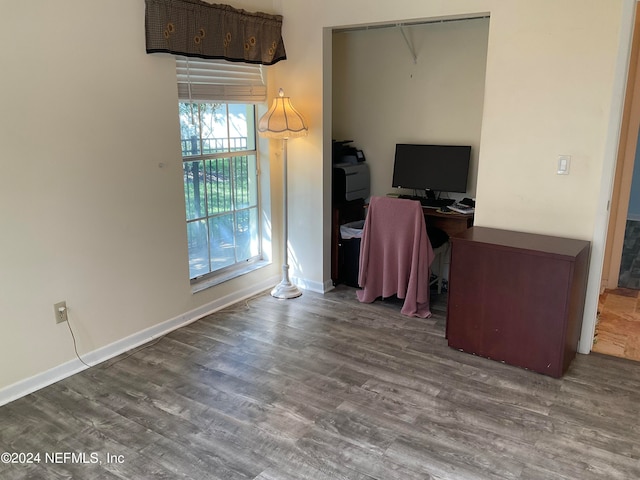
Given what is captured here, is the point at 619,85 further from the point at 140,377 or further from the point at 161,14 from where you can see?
the point at 140,377

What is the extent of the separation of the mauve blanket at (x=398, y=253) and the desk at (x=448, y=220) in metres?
0.36

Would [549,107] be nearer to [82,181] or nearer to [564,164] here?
[564,164]

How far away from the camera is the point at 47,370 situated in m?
2.91

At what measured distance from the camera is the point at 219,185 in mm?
3957

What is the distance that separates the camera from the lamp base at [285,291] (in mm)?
4211

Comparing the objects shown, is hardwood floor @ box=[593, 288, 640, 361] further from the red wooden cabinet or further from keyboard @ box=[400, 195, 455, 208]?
keyboard @ box=[400, 195, 455, 208]

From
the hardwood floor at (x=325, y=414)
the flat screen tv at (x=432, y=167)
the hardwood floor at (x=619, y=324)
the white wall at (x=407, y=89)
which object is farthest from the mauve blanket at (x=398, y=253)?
the hardwood floor at (x=619, y=324)

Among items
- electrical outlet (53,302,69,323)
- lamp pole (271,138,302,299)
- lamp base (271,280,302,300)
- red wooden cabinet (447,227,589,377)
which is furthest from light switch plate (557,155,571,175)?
electrical outlet (53,302,69,323)

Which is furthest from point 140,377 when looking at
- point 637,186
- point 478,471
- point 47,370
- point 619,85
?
point 637,186

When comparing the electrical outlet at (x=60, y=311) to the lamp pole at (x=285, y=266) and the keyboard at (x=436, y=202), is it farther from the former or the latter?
the keyboard at (x=436, y=202)

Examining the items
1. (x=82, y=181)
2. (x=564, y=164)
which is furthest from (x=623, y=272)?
(x=82, y=181)

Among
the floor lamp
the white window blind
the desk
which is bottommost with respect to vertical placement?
the desk

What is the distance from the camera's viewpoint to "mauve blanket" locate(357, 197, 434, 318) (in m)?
3.75

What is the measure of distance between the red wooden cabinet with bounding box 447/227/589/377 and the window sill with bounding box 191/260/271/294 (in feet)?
5.54
